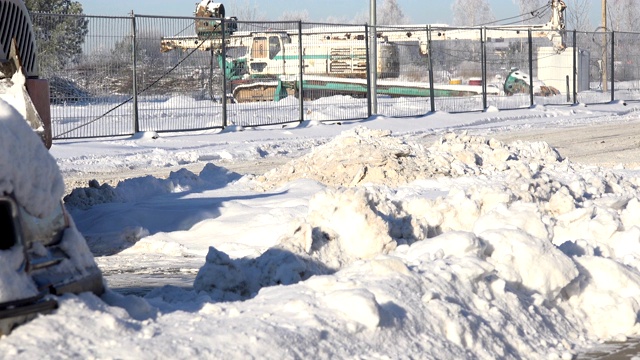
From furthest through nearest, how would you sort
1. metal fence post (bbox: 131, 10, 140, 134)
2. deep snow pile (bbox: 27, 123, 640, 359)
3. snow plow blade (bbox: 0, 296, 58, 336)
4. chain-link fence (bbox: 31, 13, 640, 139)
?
1. metal fence post (bbox: 131, 10, 140, 134)
2. chain-link fence (bbox: 31, 13, 640, 139)
3. deep snow pile (bbox: 27, 123, 640, 359)
4. snow plow blade (bbox: 0, 296, 58, 336)

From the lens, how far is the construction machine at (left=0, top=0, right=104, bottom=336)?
3.63 m

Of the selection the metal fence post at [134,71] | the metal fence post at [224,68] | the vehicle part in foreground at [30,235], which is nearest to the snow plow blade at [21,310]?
the vehicle part in foreground at [30,235]

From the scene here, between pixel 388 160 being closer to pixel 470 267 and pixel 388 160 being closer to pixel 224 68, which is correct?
pixel 470 267

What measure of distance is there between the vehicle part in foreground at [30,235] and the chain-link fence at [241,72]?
13435 millimetres

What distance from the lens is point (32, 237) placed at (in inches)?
152

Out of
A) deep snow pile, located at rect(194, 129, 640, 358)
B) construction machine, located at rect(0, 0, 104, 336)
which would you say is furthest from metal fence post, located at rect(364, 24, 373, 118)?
construction machine, located at rect(0, 0, 104, 336)

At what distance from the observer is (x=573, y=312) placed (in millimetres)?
5766

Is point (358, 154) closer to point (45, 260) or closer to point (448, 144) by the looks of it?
point (448, 144)

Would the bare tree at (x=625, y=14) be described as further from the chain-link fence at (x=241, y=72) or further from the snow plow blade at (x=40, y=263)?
the snow plow blade at (x=40, y=263)

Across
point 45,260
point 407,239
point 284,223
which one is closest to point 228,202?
point 284,223

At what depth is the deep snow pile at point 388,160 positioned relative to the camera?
11320 mm

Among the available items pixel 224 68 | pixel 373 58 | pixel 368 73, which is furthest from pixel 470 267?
pixel 373 58

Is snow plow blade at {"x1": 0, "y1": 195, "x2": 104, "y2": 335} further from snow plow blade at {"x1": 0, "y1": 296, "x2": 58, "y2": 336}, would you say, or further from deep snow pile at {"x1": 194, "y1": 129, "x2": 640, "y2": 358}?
deep snow pile at {"x1": 194, "y1": 129, "x2": 640, "y2": 358}

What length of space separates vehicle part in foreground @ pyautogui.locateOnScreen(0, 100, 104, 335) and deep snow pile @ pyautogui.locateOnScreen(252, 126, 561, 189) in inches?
283
